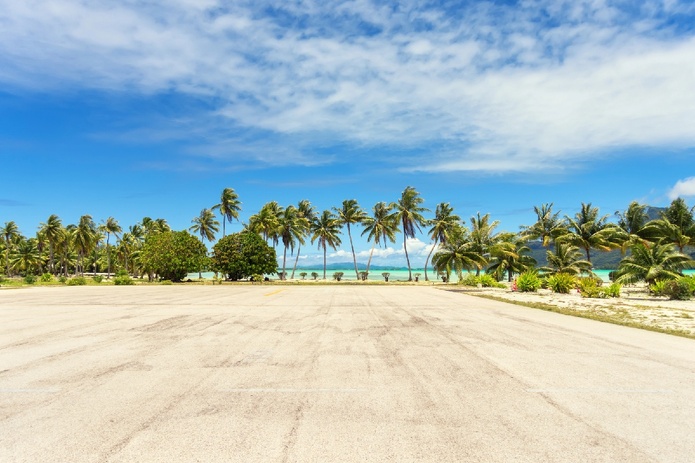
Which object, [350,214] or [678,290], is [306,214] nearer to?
[350,214]

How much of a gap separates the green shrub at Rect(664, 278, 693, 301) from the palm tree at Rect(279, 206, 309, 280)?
57.2 meters

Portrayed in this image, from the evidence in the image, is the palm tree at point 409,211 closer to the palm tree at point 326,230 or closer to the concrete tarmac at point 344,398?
the palm tree at point 326,230

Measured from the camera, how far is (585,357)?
7.65m

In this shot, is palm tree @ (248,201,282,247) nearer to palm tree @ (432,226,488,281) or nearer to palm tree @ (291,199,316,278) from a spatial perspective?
palm tree @ (291,199,316,278)

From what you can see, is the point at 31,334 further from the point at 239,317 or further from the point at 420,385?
the point at 420,385

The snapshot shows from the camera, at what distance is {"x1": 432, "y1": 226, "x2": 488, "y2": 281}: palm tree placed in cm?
3681

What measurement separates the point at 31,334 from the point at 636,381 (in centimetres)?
1298

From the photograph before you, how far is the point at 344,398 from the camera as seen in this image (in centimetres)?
511

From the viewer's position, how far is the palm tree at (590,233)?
4484 cm

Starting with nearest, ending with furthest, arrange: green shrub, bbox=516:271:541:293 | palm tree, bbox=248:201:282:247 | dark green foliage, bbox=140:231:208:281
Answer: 1. green shrub, bbox=516:271:541:293
2. dark green foliage, bbox=140:231:208:281
3. palm tree, bbox=248:201:282:247

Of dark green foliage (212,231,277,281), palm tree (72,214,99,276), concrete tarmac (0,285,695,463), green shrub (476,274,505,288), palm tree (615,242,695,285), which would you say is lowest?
green shrub (476,274,505,288)

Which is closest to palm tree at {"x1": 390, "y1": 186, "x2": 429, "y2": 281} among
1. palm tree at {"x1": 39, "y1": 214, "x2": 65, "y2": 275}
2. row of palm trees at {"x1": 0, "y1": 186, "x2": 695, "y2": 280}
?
row of palm trees at {"x1": 0, "y1": 186, "x2": 695, "y2": 280}

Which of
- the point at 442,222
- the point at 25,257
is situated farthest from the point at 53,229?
the point at 442,222

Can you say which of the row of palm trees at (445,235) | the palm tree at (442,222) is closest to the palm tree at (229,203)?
the row of palm trees at (445,235)
